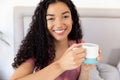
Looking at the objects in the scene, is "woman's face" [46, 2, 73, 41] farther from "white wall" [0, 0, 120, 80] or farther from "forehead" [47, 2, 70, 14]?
"white wall" [0, 0, 120, 80]

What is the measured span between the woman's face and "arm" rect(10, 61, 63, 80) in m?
0.18

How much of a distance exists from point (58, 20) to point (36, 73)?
26cm

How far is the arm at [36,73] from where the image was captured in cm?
95

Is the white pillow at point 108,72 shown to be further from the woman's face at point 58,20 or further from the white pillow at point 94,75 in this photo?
the woman's face at point 58,20

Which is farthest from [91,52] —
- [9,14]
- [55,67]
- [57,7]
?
[9,14]

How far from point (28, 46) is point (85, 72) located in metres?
0.34

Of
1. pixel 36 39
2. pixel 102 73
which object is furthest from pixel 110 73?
pixel 36 39

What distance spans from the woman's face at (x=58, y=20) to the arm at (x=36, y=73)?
7.2 inches

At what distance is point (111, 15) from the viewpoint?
1720 millimetres

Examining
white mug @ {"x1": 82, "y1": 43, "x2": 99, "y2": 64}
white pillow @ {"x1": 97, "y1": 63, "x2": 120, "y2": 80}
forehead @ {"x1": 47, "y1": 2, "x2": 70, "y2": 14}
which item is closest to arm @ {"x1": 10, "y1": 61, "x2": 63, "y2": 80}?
white mug @ {"x1": 82, "y1": 43, "x2": 99, "y2": 64}

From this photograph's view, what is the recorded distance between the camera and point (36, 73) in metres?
0.99

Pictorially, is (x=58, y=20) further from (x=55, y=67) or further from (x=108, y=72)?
(x=108, y=72)

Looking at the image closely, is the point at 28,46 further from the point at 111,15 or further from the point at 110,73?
the point at 111,15

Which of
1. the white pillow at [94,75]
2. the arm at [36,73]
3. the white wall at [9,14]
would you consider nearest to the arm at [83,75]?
the white pillow at [94,75]
